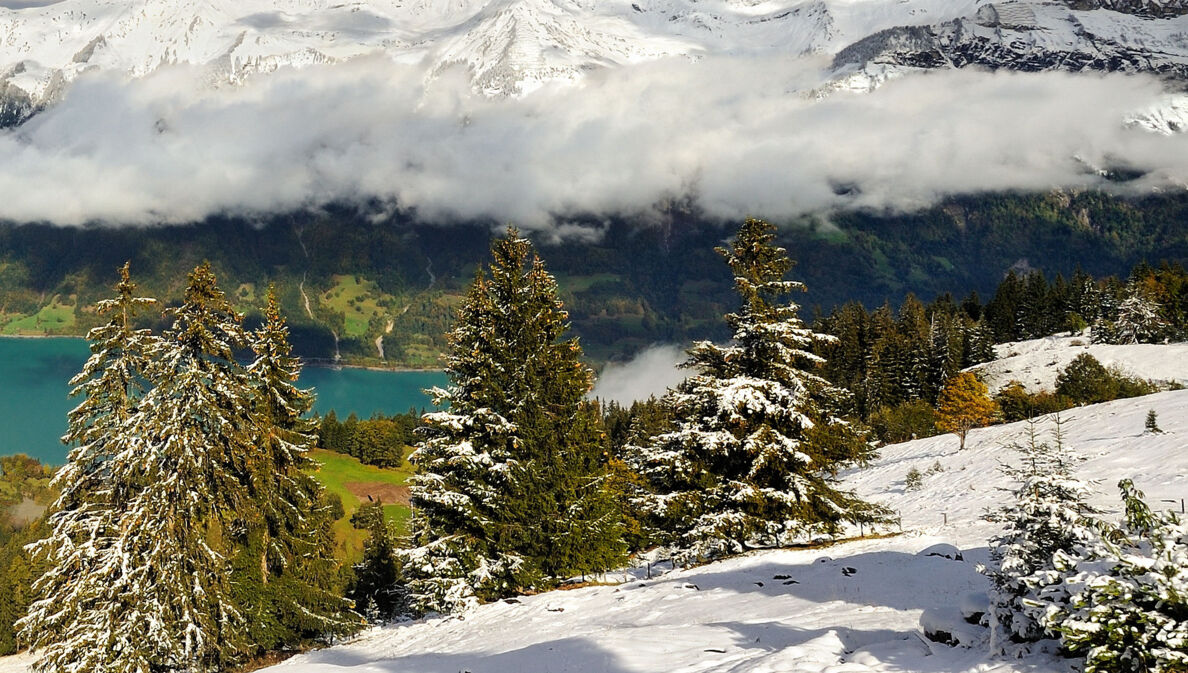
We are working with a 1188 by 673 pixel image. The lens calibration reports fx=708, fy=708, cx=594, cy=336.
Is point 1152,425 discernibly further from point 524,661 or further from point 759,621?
point 524,661

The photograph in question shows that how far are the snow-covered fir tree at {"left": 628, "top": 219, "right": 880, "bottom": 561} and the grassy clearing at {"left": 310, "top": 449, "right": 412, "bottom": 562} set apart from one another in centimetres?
8111

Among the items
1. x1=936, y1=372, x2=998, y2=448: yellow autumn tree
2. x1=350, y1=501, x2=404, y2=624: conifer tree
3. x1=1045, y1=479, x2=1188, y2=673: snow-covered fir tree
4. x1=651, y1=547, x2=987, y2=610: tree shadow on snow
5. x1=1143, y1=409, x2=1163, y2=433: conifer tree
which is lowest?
x1=350, y1=501, x2=404, y2=624: conifer tree

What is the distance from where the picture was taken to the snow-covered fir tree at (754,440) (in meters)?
22.5

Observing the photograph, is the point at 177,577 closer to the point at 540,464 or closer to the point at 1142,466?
the point at 540,464

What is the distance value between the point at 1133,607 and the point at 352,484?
137 m

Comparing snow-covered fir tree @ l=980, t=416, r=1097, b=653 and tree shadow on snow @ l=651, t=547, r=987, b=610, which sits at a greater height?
snow-covered fir tree @ l=980, t=416, r=1097, b=653

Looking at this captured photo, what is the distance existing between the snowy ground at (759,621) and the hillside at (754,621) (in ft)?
0.14

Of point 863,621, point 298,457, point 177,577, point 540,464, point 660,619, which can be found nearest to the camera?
point 863,621

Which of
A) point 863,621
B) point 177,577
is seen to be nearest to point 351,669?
point 177,577

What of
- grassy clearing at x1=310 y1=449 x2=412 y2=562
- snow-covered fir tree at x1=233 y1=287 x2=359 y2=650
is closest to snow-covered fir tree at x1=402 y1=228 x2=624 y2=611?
snow-covered fir tree at x1=233 y1=287 x2=359 y2=650

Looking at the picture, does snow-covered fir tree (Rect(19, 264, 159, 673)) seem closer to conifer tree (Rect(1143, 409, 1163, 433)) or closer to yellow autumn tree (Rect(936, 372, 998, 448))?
conifer tree (Rect(1143, 409, 1163, 433))

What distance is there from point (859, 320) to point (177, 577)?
10666 cm

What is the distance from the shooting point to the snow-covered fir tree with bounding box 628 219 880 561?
73.7 feet

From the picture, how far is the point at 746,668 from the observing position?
1039 centimetres
